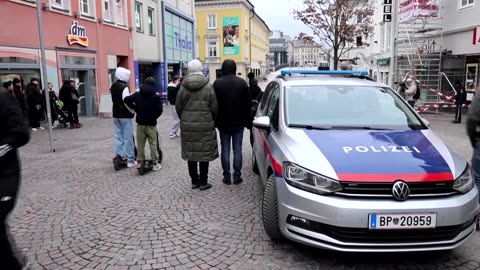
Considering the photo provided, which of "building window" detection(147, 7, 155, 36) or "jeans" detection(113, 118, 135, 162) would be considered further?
"building window" detection(147, 7, 155, 36)

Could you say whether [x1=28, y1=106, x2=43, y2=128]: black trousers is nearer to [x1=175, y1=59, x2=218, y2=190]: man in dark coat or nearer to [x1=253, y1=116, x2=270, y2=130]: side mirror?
[x1=175, y1=59, x2=218, y2=190]: man in dark coat

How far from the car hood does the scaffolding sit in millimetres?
17929

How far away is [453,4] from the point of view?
19.9 meters

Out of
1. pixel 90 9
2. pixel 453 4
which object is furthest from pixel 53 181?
pixel 453 4

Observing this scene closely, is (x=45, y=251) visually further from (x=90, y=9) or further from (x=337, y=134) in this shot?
(x=90, y=9)

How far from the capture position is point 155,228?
473cm

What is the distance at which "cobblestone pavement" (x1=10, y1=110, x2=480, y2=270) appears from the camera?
12.6 feet

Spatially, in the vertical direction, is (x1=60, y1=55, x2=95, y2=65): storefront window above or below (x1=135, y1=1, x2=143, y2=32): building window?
below

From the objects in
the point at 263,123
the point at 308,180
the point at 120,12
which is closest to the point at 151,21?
the point at 120,12

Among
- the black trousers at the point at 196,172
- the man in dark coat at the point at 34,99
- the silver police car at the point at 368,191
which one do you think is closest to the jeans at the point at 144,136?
the black trousers at the point at 196,172

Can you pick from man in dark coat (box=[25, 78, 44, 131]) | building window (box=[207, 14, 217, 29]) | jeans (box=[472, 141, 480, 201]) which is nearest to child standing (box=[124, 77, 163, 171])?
jeans (box=[472, 141, 480, 201])

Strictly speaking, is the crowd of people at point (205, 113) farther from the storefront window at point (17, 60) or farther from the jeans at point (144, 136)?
the storefront window at point (17, 60)

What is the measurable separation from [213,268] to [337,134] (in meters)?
1.84

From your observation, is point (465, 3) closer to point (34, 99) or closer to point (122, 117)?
point (122, 117)
